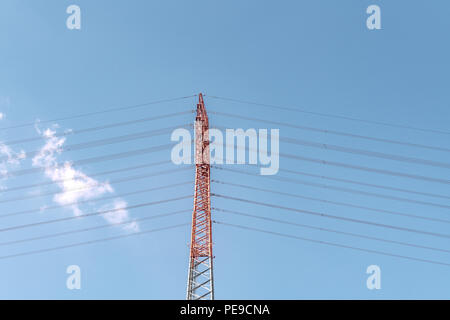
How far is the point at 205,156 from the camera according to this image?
159ft
